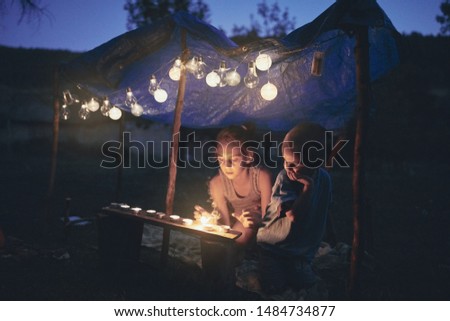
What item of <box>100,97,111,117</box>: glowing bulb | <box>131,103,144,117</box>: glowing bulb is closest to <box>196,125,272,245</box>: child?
<box>131,103,144,117</box>: glowing bulb

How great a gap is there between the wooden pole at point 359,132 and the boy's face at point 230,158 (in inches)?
71.6

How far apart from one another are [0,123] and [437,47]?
3816 centimetres

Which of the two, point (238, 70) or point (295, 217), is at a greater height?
point (238, 70)

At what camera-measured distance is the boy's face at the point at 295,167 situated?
11.6 feet

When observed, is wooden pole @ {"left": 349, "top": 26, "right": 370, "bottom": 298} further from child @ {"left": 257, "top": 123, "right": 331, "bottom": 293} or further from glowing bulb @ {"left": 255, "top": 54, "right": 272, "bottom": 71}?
glowing bulb @ {"left": 255, "top": 54, "right": 272, "bottom": 71}

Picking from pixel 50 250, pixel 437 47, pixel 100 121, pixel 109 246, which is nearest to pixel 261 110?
pixel 109 246

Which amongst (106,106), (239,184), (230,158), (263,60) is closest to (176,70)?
(263,60)

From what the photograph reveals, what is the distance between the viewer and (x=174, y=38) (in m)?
5.05

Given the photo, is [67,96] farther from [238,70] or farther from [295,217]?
[295,217]

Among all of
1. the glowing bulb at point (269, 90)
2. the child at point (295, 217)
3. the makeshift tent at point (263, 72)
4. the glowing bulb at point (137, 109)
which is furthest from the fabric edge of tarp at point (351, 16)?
the glowing bulb at point (137, 109)

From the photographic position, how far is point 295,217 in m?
3.60

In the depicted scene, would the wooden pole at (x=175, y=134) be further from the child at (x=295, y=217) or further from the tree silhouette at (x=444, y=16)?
the tree silhouette at (x=444, y=16)

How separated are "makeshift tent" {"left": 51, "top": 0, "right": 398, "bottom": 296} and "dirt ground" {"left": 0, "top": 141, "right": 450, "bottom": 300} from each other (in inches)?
60.4

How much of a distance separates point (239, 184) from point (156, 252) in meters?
2.28
